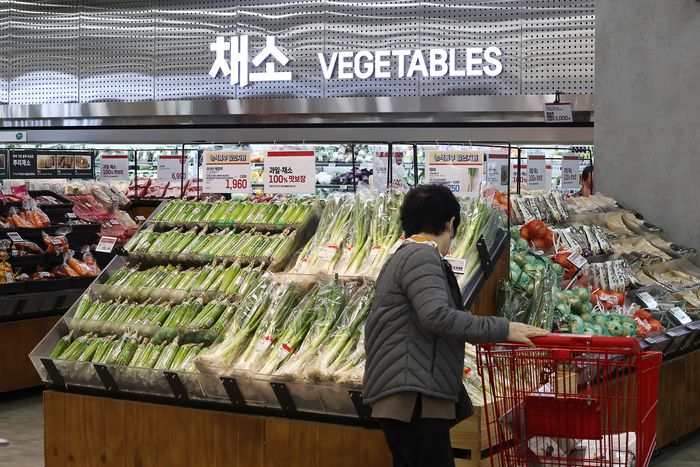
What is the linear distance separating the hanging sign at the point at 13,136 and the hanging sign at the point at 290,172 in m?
8.07

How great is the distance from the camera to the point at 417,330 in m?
3.09

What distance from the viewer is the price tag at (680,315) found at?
239 inches

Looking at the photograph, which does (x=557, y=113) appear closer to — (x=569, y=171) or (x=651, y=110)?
(x=569, y=171)

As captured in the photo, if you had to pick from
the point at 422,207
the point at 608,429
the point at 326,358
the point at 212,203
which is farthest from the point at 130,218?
the point at 608,429

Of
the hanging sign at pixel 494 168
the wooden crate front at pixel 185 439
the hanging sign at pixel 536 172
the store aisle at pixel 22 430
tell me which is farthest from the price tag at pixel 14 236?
the hanging sign at pixel 536 172

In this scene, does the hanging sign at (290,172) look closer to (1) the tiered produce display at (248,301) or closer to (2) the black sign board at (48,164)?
(1) the tiered produce display at (248,301)

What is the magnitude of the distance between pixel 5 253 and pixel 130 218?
2551 millimetres

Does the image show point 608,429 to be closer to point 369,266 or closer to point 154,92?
point 369,266

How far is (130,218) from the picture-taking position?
9508 millimetres

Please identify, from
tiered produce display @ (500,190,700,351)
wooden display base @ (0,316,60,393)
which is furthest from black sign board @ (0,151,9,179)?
tiered produce display @ (500,190,700,351)

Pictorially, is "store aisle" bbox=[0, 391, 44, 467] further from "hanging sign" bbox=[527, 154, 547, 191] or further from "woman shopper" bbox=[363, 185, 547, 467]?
"hanging sign" bbox=[527, 154, 547, 191]

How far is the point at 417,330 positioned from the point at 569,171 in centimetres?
589

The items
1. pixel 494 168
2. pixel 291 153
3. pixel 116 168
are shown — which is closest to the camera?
pixel 291 153

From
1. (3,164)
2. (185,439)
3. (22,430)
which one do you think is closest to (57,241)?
(22,430)
